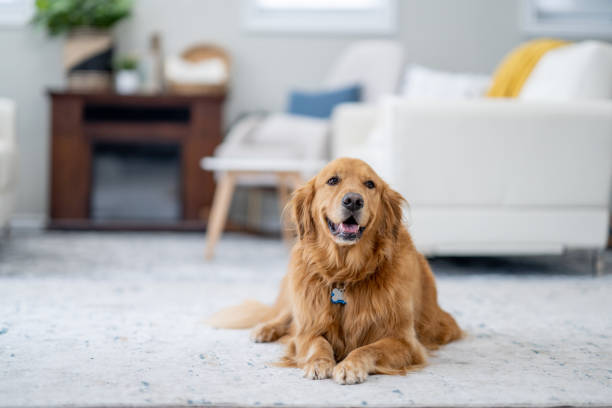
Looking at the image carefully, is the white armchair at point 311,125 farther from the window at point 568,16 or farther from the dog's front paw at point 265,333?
the dog's front paw at point 265,333

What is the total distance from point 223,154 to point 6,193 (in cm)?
126

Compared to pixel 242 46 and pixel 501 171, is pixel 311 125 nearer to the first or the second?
pixel 242 46

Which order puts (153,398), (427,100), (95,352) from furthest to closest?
1. (427,100)
2. (95,352)
3. (153,398)

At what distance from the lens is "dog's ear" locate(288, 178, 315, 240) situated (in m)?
1.53

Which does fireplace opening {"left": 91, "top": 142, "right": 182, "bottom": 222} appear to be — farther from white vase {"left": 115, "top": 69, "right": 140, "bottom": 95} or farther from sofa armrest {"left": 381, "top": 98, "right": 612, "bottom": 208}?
sofa armrest {"left": 381, "top": 98, "right": 612, "bottom": 208}

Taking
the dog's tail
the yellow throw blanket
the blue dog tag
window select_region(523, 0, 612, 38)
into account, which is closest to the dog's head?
the blue dog tag

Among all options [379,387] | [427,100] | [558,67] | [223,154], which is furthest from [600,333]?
[223,154]

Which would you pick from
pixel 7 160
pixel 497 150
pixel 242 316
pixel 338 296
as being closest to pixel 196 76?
pixel 7 160

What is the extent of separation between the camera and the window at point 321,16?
4.67 m

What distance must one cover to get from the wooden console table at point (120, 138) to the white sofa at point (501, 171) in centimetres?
189

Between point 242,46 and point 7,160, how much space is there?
6.85 ft

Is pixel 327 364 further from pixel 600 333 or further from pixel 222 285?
pixel 222 285

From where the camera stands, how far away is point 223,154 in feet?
12.8

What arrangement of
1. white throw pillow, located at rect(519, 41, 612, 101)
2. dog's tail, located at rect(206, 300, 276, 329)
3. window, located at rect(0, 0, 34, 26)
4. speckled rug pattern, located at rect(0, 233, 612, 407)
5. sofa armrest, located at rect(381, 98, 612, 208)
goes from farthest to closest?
window, located at rect(0, 0, 34, 26), white throw pillow, located at rect(519, 41, 612, 101), sofa armrest, located at rect(381, 98, 612, 208), dog's tail, located at rect(206, 300, 276, 329), speckled rug pattern, located at rect(0, 233, 612, 407)
